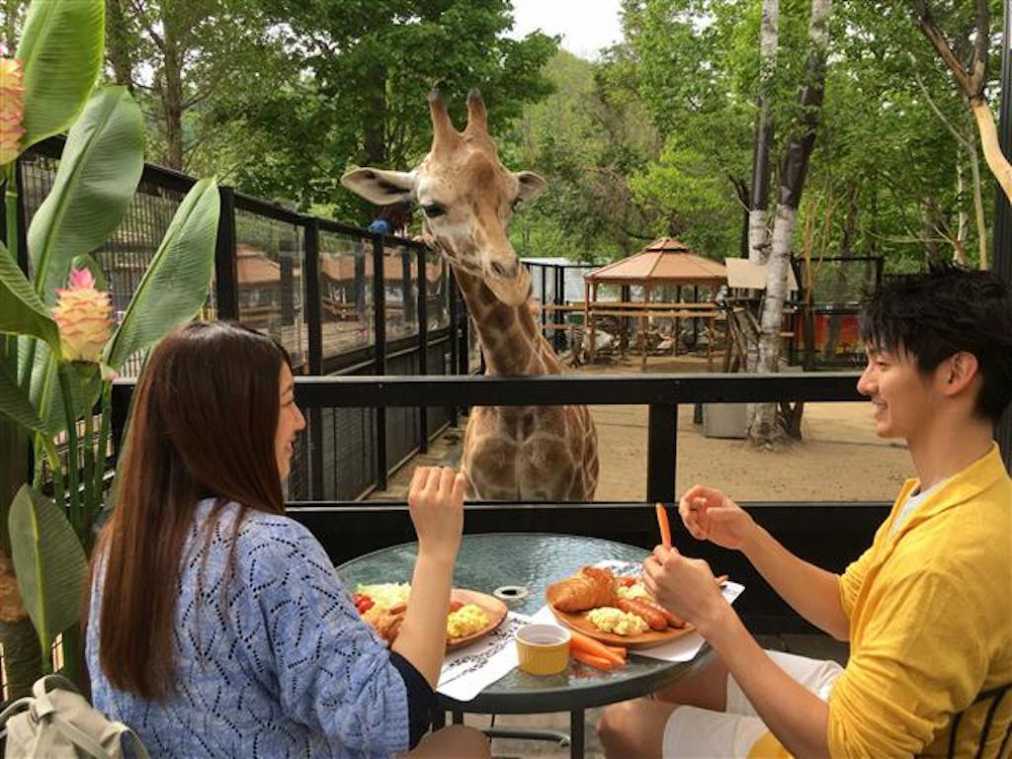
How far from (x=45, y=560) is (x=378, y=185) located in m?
2.58

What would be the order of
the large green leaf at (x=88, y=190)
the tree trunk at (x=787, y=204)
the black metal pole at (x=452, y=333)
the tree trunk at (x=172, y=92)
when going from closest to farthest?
the large green leaf at (x=88, y=190), the tree trunk at (x=787, y=204), the black metal pole at (x=452, y=333), the tree trunk at (x=172, y=92)

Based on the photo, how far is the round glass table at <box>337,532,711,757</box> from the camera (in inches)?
70.1

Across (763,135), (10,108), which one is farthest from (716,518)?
(763,135)

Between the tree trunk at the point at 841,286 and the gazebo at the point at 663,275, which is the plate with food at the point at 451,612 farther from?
the tree trunk at the point at 841,286

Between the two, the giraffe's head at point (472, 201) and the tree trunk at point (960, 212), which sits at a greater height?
the tree trunk at point (960, 212)

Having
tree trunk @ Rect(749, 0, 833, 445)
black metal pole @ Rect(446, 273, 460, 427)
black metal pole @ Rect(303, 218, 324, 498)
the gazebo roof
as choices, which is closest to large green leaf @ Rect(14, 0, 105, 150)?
black metal pole @ Rect(303, 218, 324, 498)

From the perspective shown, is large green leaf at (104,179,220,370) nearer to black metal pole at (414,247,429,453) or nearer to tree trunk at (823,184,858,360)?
black metal pole at (414,247,429,453)

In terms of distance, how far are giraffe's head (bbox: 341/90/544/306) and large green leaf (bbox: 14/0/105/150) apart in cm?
162

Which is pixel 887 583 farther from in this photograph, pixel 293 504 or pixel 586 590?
pixel 293 504

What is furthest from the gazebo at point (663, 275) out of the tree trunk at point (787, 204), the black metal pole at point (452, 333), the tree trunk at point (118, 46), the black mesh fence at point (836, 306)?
the tree trunk at point (118, 46)

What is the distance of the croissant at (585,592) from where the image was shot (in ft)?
6.74

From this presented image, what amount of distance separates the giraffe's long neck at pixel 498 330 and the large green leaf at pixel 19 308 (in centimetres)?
204

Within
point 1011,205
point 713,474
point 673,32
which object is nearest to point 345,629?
point 1011,205

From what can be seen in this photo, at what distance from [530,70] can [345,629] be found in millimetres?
18400
